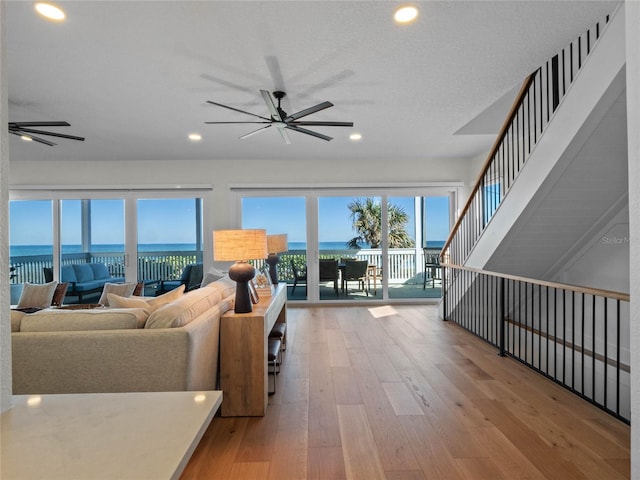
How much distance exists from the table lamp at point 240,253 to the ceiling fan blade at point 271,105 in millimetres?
1150

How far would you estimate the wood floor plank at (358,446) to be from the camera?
179 centimetres

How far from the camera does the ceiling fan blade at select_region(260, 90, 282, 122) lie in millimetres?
2787

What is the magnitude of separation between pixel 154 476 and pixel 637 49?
1.57 m

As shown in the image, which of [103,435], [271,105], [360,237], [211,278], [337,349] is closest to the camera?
[103,435]

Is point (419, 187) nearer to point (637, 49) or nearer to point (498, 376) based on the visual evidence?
point (498, 376)

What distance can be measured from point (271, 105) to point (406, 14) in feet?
4.22

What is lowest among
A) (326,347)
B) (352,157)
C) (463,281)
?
(326,347)

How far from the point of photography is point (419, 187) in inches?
247

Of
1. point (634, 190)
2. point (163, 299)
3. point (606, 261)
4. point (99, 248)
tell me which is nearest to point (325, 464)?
point (163, 299)

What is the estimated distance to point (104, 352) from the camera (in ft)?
6.36

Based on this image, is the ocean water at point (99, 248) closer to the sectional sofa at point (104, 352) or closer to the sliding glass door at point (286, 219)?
the sliding glass door at point (286, 219)

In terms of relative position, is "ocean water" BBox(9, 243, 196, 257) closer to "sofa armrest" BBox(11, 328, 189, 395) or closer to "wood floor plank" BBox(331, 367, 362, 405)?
"wood floor plank" BBox(331, 367, 362, 405)

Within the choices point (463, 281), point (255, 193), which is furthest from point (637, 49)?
point (255, 193)

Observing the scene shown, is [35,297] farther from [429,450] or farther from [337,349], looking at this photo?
[429,450]
